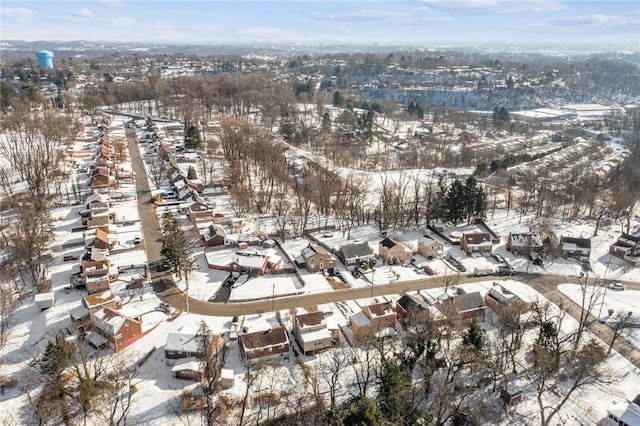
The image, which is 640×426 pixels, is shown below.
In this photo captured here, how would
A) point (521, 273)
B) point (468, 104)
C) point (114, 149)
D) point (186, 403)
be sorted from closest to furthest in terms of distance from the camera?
point (186, 403) < point (521, 273) < point (114, 149) < point (468, 104)

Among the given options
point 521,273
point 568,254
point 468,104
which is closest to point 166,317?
point 521,273

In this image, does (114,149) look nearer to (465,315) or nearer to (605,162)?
(465,315)

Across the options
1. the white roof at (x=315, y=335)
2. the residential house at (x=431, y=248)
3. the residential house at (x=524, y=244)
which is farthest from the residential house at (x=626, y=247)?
the white roof at (x=315, y=335)

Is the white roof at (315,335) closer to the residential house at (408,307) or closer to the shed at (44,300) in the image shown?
the residential house at (408,307)

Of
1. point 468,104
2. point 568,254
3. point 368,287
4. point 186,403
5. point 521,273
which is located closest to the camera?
point 186,403

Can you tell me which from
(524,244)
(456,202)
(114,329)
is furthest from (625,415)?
(114,329)

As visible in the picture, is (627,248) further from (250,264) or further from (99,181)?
(99,181)

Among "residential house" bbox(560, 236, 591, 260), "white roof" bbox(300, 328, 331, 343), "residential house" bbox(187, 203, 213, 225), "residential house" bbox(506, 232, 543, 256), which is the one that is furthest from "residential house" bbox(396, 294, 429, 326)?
"residential house" bbox(187, 203, 213, 225)
